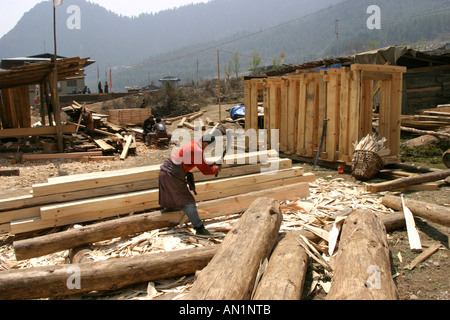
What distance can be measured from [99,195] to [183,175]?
1697 millimetres

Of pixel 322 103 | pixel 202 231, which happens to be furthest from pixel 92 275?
pixel 322 103

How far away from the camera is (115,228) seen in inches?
203

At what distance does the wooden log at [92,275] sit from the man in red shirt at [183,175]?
47.6 inches

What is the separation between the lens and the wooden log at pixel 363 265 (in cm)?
310

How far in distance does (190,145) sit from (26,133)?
37.9 ft

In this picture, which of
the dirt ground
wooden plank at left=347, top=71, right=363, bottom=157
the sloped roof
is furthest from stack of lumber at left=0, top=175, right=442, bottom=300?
the sloped roof

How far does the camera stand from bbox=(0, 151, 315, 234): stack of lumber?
5477 mm

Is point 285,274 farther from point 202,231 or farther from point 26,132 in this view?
point 26,132

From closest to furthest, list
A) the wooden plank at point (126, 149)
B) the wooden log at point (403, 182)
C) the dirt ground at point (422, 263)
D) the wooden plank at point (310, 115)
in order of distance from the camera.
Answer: the dirt ground at point (422, 263) → the wooden log at point (403, 182) → the wooden plank at point (310, 115) → the wooden plank at point (126, 149)

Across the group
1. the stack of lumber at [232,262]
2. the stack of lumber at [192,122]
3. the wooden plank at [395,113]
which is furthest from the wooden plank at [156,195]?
the stack of lumber at [192,122]

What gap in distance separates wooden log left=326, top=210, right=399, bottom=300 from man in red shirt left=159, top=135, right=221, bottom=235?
219 centimetres

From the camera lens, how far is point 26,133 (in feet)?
45.8

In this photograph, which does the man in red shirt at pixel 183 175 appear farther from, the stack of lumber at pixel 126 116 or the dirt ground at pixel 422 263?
the stack of lumber at pixel 126 116
